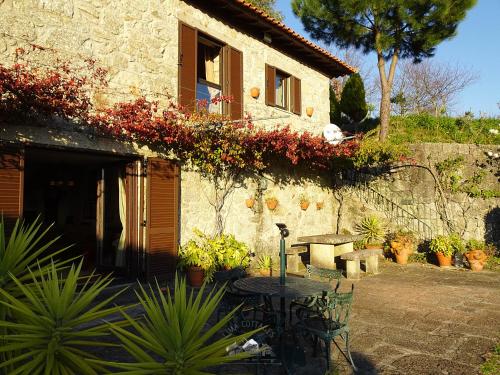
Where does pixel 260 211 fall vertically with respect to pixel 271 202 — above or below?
below

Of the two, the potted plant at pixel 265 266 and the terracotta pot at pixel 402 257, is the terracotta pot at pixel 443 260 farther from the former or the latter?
the potted plant at pixel 265 266

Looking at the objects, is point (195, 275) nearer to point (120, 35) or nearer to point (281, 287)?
point (281, 287)

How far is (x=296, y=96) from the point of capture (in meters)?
10.8

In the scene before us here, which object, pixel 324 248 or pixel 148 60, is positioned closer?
pixel 148 60

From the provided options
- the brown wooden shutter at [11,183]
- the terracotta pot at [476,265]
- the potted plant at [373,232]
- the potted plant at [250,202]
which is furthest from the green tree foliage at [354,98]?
the brown wooden shutter at [11,183]

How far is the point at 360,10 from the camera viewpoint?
12867mm

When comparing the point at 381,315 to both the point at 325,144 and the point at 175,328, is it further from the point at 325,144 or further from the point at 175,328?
the point at 325,144

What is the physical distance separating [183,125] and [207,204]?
1776 millimetres

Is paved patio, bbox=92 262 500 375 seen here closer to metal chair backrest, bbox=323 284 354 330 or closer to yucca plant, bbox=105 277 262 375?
metal chair backrest, bbox=323 284 354 330

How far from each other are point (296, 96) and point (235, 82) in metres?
2.56

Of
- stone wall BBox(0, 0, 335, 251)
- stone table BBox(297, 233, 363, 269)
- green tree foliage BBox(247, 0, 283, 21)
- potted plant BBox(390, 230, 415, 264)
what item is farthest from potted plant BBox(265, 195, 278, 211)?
green tree foliage BBox(247, 0, 283, 21)

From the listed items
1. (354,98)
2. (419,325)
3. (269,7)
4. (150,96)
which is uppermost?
(269,7)

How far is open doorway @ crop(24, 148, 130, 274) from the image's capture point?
7.46 m

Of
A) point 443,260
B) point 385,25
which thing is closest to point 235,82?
point 443,260
